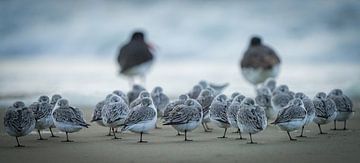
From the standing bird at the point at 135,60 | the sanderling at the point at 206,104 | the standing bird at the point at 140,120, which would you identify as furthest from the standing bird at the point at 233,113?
the standing bird at the point at 135,60

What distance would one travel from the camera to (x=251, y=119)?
38.6 feet

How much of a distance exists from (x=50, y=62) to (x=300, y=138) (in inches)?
921

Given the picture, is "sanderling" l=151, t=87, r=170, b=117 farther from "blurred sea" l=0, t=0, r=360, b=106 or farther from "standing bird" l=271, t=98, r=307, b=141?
"blurred sea" l=0, t=0, r=360, b=106

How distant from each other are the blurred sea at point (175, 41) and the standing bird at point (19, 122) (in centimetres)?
936

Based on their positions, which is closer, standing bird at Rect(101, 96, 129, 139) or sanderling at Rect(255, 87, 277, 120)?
standing bird at Rect(101, 96, 129, 139)

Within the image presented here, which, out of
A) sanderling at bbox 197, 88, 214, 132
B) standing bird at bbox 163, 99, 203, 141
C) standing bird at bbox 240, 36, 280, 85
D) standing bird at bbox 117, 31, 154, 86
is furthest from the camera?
standing bird at bbox 117, 31, 154, 86

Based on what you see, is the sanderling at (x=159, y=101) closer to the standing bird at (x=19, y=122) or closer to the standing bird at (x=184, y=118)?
the standing bird at (x=184, y=118)

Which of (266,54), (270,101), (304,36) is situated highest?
(304,36)

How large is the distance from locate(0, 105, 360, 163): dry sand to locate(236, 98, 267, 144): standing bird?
0.82 ft

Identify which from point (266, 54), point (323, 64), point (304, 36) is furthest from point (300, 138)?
point (304, 36)

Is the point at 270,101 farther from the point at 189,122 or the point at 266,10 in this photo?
the point at 266,10

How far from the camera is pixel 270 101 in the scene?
15531mm

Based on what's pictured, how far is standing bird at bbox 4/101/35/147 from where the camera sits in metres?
11.5

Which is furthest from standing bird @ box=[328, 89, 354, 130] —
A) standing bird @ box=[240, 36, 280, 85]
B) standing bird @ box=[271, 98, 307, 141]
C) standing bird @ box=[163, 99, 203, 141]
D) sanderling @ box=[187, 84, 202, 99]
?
standing bird @ box=[240, 36, 280, 85]
